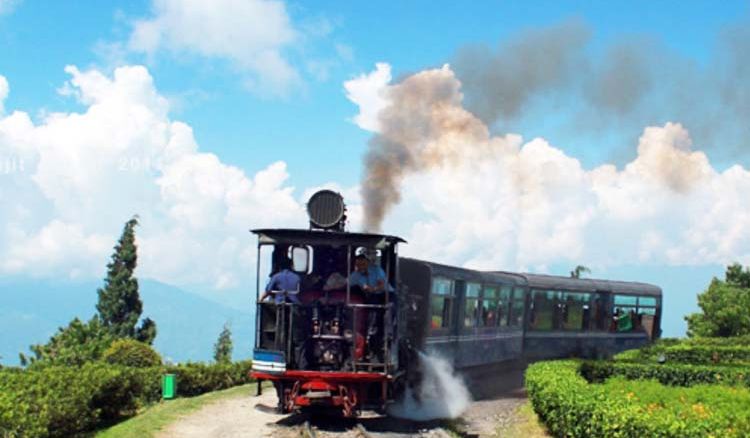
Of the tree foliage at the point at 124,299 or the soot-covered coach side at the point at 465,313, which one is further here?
the tree foliage at the point at 124,299

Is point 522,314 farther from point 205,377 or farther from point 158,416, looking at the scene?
point 158,416

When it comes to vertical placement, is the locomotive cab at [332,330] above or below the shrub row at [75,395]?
above

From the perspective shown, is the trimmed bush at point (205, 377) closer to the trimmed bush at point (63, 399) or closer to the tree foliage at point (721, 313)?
the trimmed bush at point (63, 399)

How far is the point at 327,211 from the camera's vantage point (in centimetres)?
1603

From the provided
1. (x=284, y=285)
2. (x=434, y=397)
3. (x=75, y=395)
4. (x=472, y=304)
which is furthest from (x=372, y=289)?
(x=472, y=304)

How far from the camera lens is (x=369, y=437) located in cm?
1366

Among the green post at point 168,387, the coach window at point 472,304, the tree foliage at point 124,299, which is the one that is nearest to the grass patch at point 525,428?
the coach window at point 472,304

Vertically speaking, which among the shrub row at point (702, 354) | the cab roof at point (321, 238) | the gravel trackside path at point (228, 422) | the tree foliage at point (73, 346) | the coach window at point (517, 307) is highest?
the cab roof at point (321, 238)

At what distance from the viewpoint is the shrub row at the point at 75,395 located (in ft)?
43.2

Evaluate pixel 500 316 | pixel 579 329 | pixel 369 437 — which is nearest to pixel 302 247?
pixel 369 437

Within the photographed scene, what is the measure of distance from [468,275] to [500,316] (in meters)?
3.64

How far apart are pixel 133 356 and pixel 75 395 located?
10788mm

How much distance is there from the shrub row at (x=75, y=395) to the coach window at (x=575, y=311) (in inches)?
547

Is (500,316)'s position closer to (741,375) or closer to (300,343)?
(741,375)
